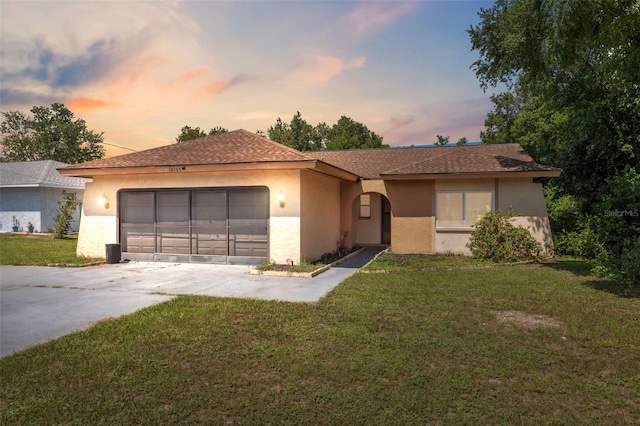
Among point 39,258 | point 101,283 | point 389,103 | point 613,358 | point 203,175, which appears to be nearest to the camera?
point 613,358

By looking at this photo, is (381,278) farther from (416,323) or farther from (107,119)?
(107,119)

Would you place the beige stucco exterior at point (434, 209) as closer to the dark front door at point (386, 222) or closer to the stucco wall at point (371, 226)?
the stucco wall at point (371, 226)

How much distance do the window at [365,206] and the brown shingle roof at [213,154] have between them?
714 centimetres

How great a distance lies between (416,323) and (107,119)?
21286 millimetres

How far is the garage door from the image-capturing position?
487 inches

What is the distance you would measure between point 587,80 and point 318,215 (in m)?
9.84

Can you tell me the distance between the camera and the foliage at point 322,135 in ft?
146

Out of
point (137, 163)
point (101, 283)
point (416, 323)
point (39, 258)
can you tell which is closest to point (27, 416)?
point (416, 323)

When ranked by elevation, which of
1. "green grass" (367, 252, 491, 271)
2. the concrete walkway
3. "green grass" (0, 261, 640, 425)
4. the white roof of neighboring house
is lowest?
"green grass" (0, 261, 640, 425)

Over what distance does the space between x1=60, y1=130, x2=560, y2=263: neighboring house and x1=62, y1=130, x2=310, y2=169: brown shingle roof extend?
0.04m

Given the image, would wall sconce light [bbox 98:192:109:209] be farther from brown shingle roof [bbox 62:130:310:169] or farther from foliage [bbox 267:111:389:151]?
foliage [bbox 267:111:389:151]

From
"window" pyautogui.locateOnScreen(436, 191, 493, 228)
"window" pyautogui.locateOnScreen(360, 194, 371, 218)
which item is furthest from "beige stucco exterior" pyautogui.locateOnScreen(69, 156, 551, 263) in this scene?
"window" pyautogui.locateOnScreen(360, 194, 371, 218)

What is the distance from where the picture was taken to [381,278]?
993 cm

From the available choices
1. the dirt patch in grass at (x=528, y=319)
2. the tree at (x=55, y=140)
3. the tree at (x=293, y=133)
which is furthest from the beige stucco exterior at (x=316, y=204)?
the tree at (x=55, y=140)
